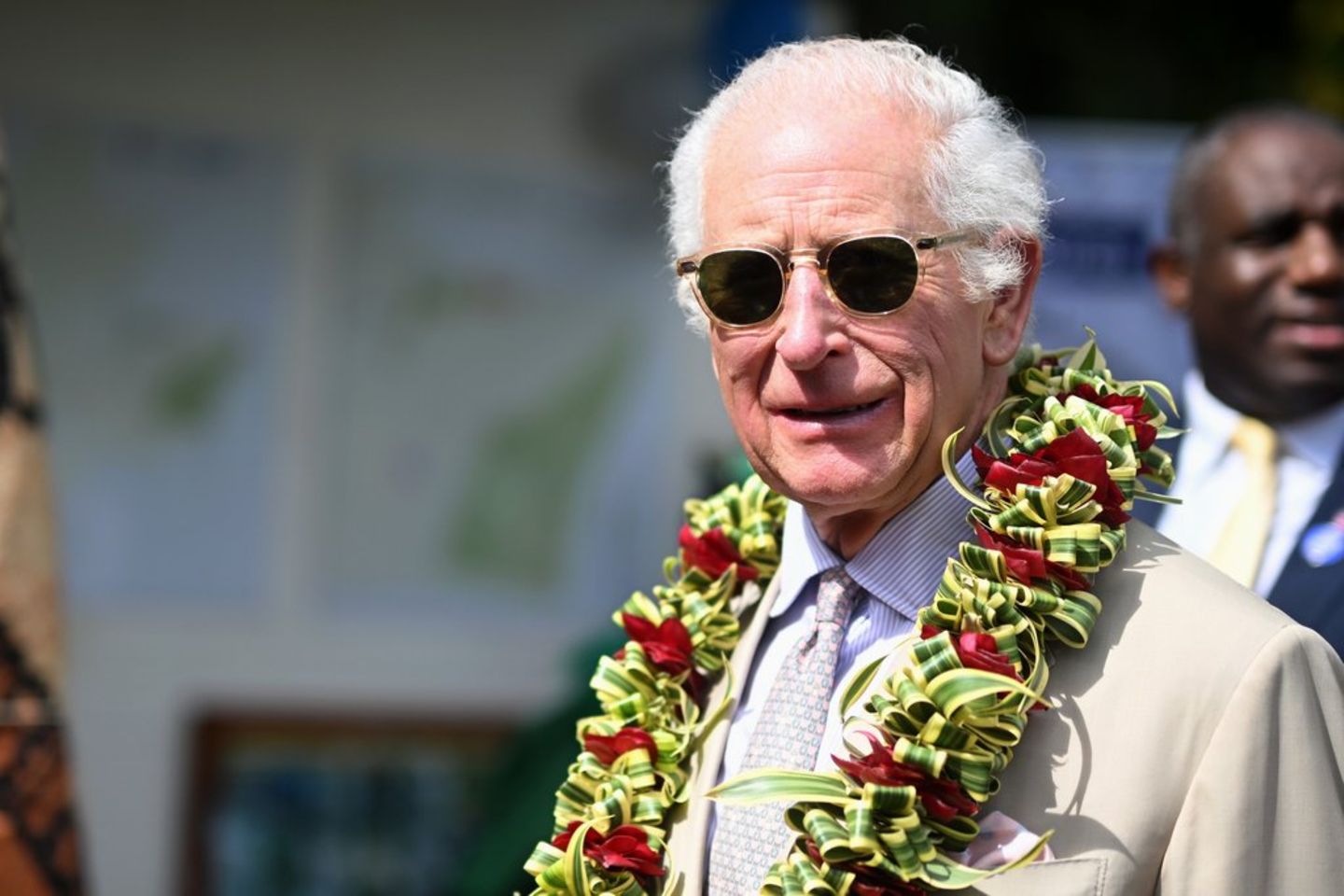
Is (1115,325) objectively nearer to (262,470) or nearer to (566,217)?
(566,217)

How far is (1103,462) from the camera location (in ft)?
7.20

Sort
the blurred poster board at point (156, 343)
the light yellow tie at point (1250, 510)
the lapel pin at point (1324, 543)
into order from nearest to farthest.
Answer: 1. the lapel pin at point (1324, 543)
2. the light yellow tie at point (1250, 510)
3. the blurred poster board at point (156, 343)

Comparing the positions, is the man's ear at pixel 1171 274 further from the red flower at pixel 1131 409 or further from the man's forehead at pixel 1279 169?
the red flower at pixel 1131 409

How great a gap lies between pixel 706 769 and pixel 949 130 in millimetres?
935

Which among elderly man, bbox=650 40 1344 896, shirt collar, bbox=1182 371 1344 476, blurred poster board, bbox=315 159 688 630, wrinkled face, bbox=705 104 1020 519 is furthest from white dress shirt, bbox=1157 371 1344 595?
blurred poster board, bbox=315 159 688 630

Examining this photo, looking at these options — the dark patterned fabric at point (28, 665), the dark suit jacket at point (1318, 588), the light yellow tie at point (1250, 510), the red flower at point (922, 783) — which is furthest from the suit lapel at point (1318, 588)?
the dark patterned fabric at point (28, 665)

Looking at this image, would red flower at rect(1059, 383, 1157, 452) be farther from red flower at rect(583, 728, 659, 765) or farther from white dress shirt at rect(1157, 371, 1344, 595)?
white dress shirt at rect(1157, 371, 1344, 595)

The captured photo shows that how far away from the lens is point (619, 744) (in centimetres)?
247

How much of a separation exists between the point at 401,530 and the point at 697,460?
1.14 meters

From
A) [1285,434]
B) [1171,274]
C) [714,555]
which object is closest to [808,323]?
[714,555]

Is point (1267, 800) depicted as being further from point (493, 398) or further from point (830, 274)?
point (493, 398)

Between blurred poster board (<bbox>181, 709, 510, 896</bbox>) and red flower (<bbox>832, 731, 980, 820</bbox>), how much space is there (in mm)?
4340

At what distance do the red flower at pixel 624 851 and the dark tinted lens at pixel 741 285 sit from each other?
0.72m

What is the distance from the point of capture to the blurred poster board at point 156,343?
5824 mm
